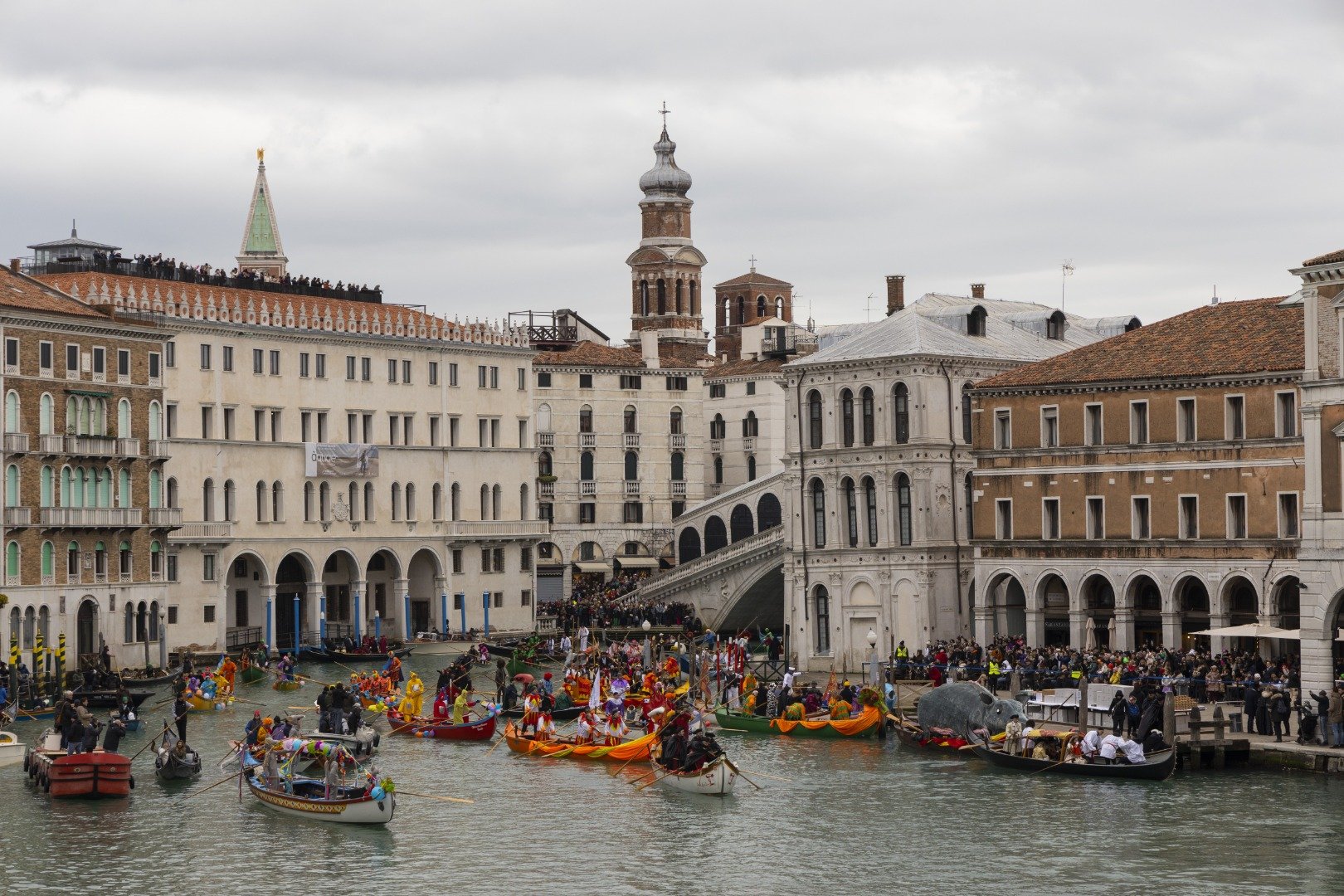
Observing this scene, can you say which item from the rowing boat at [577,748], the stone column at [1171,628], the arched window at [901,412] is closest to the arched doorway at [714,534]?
the arched window at [901,412]

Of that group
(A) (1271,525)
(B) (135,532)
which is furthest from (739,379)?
(A) (1271,525)

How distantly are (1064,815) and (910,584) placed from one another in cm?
2773

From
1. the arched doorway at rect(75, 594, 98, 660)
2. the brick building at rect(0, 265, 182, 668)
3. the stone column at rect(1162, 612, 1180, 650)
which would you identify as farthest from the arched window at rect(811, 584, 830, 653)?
the arched doorway at rect(75, 594, 98, 660)

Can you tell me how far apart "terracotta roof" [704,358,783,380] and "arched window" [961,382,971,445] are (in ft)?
122

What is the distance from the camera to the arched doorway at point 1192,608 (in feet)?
220

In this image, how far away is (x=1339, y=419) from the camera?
51906 millimetres

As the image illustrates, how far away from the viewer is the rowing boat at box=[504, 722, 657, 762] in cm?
5541

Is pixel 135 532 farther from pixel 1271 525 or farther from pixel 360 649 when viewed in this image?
pixel 1271 525

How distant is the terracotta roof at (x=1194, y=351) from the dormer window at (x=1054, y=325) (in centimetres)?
1040

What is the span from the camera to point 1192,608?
6800cm

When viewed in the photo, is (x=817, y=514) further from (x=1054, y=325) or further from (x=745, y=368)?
(x=745, y=368)

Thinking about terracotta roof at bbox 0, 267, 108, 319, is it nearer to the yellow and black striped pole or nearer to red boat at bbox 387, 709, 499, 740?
the yellow and black striped pole

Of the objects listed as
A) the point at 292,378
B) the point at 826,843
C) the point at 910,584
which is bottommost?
the point at 826,843

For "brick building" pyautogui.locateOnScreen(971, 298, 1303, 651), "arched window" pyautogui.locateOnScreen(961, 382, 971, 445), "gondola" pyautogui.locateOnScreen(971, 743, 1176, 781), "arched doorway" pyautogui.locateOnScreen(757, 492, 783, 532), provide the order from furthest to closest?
"arched doorway" pyautogui.locateOnScreen(757, 492, 783, 532) < "arched window" pyautogui.locateOnScreen(961, 382, 971, 445) < "brick building" pyautogui.locateOnScreen(971, 298, 1303, 651) < "gondola" pyautogui.locateOnScreen(971, 743, 1176, 781)
